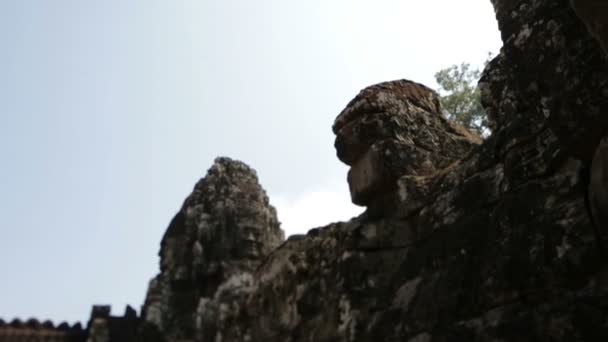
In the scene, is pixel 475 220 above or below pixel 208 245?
below

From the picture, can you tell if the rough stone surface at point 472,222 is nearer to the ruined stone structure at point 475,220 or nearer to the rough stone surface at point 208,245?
the ruined stone structure at point 475,220

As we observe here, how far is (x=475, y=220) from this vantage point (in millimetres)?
2768

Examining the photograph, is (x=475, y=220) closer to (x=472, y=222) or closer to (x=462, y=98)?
(x=472, y=222)

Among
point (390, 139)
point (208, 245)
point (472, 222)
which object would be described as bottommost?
point (472, 222)

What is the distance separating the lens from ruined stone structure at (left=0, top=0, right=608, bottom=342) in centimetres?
215

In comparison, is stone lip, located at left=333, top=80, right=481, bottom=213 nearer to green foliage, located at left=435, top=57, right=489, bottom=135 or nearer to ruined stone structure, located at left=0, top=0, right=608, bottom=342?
ruined stone structure, located at left=0, top=0, right=608, bottom=342

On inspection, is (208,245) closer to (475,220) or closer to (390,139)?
(390,139)

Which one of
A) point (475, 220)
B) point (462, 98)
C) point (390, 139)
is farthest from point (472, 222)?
point (462, 98)

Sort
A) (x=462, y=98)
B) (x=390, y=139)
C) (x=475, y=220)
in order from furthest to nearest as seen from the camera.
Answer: (x=462, y=98) → (x=390, y=139) → (x=475, y=220)

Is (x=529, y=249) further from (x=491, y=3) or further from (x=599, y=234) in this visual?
(x=491, y=3)

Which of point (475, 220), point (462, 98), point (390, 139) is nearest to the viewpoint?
point (475, 220)

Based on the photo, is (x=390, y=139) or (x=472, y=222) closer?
(x=472, y=222)

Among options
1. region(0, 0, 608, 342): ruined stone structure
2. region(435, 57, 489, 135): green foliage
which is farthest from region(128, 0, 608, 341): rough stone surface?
region(435, 57, 489, 135): green foliage

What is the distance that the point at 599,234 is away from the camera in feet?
6.93
